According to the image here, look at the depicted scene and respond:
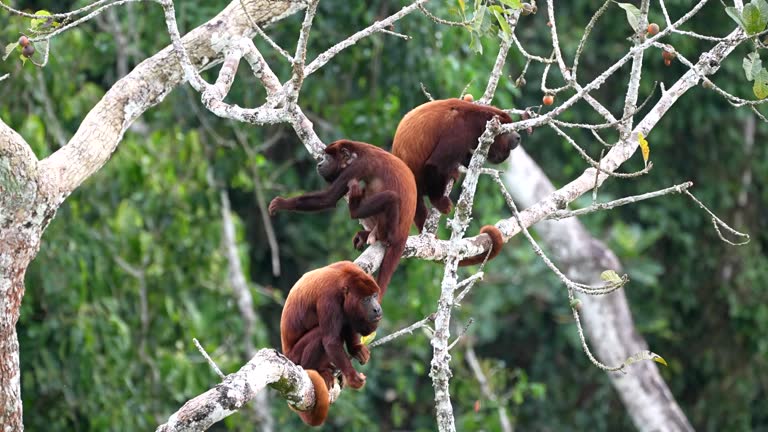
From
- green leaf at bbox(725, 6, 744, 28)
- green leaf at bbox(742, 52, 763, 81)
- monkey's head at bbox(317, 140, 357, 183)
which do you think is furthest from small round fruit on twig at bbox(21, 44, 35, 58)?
green leaf at bbox(742, 52, 763, 81)

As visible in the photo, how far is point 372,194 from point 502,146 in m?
0.84

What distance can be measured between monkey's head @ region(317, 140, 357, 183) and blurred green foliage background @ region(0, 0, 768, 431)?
6.75 feet

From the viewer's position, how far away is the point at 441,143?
5410 millimetres

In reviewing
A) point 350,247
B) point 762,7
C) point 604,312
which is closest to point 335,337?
point 762,7

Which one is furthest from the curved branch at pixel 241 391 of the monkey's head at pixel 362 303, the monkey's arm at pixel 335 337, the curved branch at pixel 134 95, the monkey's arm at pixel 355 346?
the curved branch at pixel 134 95

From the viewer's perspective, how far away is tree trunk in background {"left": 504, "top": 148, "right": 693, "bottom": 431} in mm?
9031

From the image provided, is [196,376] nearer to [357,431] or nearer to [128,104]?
[357,431]

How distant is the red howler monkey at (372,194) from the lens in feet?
16.1

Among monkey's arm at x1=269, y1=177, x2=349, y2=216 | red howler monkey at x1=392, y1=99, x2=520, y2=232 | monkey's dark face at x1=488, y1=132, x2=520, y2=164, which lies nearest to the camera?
monkey's arm at x1=269, y1=177, x2=349, y2=216

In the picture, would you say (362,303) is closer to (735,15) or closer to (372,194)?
(372,194)

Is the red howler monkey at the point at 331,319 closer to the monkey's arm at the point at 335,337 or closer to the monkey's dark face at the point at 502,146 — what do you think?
the monkey's arm at the point at 335,337

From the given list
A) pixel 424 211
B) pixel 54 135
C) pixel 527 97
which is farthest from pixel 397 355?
pixel 424 211

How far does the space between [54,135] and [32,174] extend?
313cm

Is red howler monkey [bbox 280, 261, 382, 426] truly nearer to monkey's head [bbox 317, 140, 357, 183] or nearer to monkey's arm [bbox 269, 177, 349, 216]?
monkey's arm [bbox 269, 177, 349, 216]
